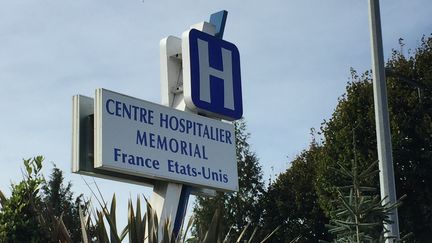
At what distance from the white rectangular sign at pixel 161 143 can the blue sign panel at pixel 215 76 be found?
23cm

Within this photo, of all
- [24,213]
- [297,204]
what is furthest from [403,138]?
[24,213]

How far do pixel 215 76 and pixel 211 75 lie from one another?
4.2 inches

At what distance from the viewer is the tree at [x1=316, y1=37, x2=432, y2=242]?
22.6 meters

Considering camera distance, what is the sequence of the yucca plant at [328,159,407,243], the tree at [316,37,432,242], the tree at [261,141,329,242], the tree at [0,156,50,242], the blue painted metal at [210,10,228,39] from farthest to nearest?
the tree at [261,141,329,242], the tree at [316,37,432,242], the blue painted metal at [210,10,228,39], the tree at [0,156,50,242], the yucca plant at [328,159,407,243]

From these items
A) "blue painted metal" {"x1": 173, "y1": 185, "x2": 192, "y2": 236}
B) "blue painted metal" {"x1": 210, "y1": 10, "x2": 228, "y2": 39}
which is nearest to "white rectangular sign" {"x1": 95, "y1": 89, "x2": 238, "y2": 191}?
"blue painted metal" {"x1": 173, "y1": 185, "x2": 192, "y2": 236}

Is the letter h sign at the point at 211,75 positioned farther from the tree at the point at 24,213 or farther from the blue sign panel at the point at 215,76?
the tree at the point at 24,213

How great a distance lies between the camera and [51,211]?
8.72m

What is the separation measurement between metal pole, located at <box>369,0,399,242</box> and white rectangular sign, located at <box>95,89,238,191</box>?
2310 millimetres

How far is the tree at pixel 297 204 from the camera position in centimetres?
2903

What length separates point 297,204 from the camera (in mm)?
29953

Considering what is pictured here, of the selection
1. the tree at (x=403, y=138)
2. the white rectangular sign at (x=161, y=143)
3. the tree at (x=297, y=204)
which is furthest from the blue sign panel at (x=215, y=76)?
the tree at (x=297, y=204)

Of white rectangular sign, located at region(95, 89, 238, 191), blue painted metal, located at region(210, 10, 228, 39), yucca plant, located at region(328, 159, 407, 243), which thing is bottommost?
yucca plant, located at region(328, 159, 407, 243)

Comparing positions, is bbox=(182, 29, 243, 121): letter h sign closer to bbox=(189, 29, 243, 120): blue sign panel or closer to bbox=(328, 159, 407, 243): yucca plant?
bbox=(189, 29, 243, 120): blue sign panel

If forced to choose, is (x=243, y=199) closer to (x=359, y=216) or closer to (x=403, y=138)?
(x=403, y=138)
